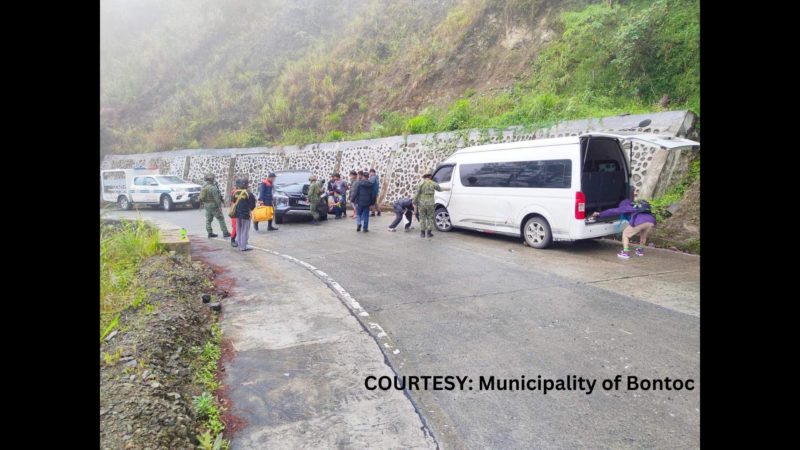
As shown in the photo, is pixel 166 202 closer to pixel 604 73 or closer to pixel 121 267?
pixel 121 267

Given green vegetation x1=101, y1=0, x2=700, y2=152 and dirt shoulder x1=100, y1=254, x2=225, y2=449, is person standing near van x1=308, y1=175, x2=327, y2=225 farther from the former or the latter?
dirt shoulder x1=100, y1=254, x2=225, y2=449

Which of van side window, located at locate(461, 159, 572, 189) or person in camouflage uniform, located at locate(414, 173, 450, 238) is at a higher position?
van side window, located at locate(461, 159, 572, 189)

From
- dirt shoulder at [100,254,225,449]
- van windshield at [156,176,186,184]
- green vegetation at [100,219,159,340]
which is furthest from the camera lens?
van windshield at [156,176,186,184]

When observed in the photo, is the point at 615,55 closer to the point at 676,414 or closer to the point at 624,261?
the point at 624,261

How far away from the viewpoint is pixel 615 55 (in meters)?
14.2

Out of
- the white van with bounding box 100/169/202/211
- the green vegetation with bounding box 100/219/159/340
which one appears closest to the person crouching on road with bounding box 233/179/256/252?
the green vegetation with bounding box 100/219/159/340

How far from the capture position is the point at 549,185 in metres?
8.92

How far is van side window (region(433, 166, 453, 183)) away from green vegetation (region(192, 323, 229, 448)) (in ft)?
24.3

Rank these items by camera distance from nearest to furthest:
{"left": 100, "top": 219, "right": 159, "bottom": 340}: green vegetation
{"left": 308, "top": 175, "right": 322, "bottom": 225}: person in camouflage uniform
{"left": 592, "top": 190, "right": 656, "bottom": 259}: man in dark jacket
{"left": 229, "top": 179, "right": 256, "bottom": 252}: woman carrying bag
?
1. {"left": 100, "top": 219, "right": 159, "bottom": 340}: green vegetation
2. {"left": 592, "top": 190, "right": 656, "bottom": 259}: man in dark jacket
3. {"left": 229, "top": 179, "right": 256, "bottom": 252}: woman carrying bag
4. {"left": 308, "top": 175, "right": 322, "bottom": 225}: person in camouflage uniform

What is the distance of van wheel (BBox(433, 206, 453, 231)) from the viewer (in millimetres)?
11695

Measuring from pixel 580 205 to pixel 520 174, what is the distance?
1.49m

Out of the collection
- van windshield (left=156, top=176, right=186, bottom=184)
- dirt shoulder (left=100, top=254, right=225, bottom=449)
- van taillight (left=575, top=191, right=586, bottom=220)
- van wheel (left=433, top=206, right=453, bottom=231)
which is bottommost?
dirt shoulder (left=100, top=254, right=225, bottom=449)

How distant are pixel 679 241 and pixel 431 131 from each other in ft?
31.6
